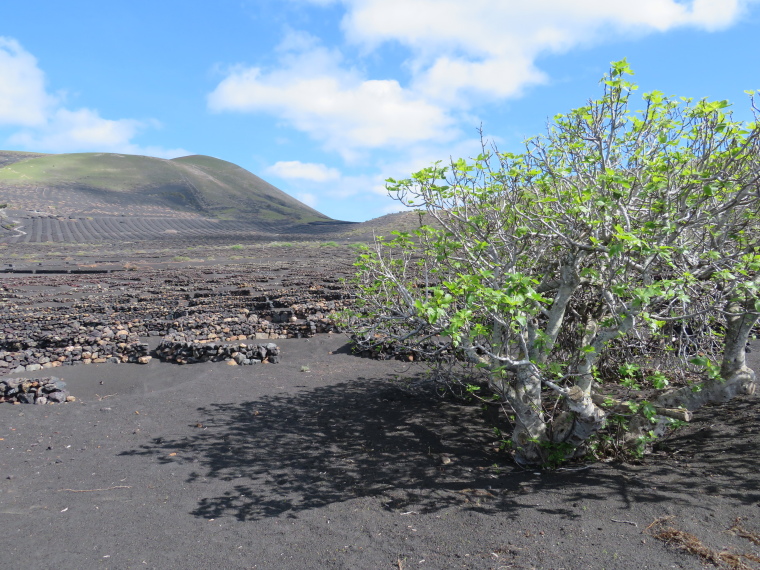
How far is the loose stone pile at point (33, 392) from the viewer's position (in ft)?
28.6

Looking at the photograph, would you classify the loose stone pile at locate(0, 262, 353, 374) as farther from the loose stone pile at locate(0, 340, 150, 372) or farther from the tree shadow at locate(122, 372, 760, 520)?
the tree shadow at locate(122, 372, 760, 520)

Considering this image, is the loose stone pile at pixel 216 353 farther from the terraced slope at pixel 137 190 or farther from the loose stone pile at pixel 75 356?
the terraced slope at pixel 137 190

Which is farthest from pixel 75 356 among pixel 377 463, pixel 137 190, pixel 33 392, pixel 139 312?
pixel 137 190

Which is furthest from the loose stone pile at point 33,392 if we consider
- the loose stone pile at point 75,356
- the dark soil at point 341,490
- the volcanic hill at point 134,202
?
the volcanic hill at point 134,202

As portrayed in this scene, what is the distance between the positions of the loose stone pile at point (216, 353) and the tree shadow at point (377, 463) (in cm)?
272

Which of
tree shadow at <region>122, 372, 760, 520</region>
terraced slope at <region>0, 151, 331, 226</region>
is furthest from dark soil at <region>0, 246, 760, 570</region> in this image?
terraced slope at <region>0, 151, 331, 226</region>

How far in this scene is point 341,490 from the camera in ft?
17.7

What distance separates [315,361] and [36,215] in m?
77.6

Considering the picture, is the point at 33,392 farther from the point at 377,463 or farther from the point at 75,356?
the point at 377,463

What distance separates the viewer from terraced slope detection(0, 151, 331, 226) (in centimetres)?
8650

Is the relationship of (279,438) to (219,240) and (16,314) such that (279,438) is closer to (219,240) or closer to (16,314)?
(16,314)

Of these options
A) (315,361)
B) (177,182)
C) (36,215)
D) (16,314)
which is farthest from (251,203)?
(315,361)

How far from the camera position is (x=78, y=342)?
12.5 m

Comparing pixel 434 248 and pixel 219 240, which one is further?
pixel 219 240
